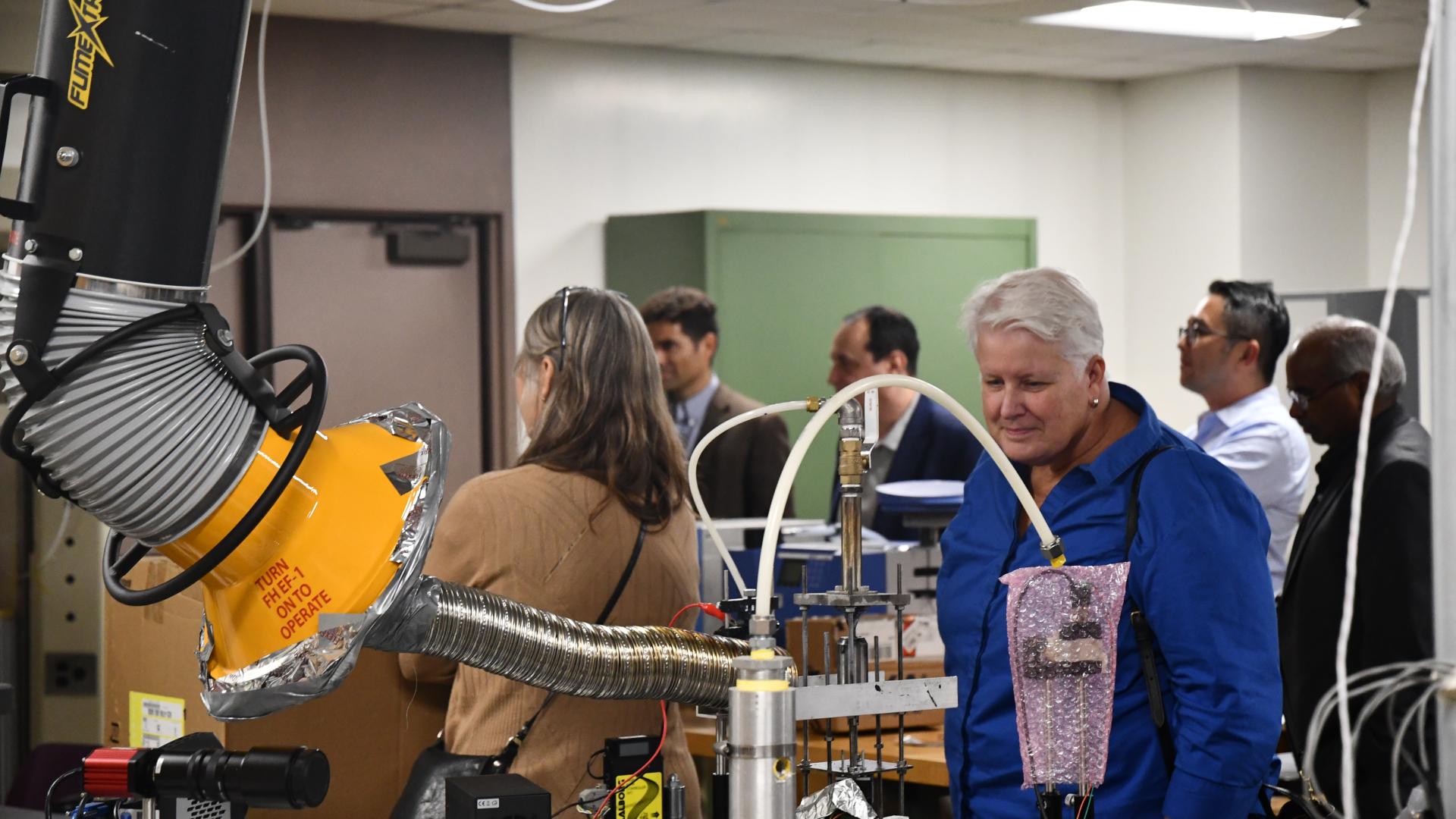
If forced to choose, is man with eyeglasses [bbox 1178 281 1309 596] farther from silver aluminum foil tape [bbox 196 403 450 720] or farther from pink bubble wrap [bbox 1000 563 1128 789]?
silver aluminum foil tape [bbox 196 403 450 720]

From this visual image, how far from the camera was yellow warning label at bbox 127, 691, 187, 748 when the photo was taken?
2.28 metres

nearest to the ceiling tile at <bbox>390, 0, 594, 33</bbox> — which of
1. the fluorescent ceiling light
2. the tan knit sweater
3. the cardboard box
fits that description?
the fluorescent ceiling light

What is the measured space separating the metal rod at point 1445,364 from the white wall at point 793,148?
493 cm

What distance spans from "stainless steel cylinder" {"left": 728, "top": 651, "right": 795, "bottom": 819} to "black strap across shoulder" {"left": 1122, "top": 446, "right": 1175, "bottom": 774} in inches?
29.4

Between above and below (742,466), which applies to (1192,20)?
above

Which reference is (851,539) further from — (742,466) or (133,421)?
(742,466)

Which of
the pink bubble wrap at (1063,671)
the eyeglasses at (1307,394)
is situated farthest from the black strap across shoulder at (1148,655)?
the eyeglasses at (1307,394)

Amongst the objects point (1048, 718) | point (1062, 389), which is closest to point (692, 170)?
point (1062, 389)

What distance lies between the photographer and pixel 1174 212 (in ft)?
22.7

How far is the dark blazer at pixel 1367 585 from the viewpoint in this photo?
2818 mm

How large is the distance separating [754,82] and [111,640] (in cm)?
421

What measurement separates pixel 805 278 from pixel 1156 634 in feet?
14.0

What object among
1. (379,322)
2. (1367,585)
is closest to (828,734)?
(1367,585)

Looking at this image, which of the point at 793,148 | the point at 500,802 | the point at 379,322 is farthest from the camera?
the point at 793,148
